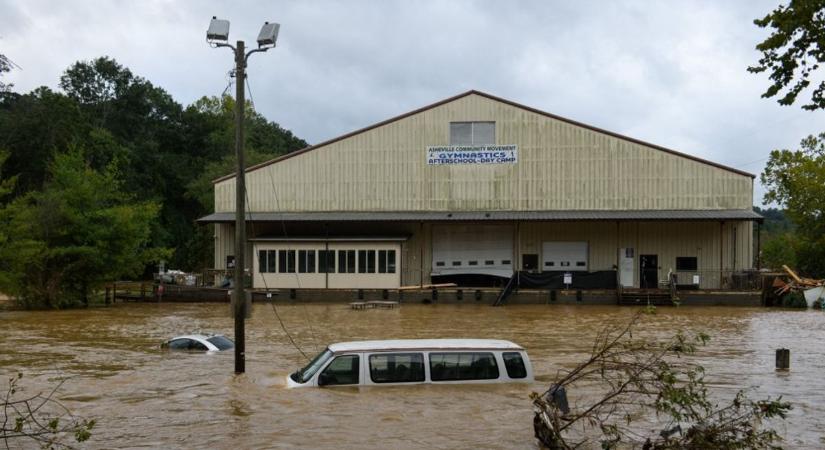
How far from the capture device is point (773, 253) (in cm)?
7769

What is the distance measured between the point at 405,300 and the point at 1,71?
36.4 m

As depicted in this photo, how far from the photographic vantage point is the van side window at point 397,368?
15156 mm

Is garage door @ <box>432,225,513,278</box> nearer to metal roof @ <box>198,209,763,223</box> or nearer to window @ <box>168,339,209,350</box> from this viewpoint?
metal roof @ <box>198,209,763,223</box>

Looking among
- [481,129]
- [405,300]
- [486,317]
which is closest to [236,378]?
[486,317]

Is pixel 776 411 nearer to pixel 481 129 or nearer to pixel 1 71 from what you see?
pixel 1 71

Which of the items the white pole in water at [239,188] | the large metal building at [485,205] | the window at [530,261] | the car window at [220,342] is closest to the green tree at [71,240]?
the large metal building at [485,205]

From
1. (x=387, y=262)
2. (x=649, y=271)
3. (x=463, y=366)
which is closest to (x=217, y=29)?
(x=463, y=366)

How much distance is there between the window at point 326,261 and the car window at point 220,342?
25935 millimetres

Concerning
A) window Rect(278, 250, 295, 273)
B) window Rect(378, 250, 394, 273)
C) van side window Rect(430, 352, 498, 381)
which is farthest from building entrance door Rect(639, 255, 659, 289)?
van side window Rect(430, 352, 498, 381)

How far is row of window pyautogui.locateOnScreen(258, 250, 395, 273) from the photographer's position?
5053 centimetres

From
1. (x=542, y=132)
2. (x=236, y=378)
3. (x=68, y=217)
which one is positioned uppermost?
(x=542, y=132)

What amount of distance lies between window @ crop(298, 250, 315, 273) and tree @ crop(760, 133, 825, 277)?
34.1 meters

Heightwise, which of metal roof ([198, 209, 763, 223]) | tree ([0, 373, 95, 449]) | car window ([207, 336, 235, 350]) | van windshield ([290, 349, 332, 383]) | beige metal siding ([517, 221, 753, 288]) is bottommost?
tree ([0, 373, 95, 449])

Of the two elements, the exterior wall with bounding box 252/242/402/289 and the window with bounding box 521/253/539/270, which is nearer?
the exterior wall with bounding box 252/242/402/289
